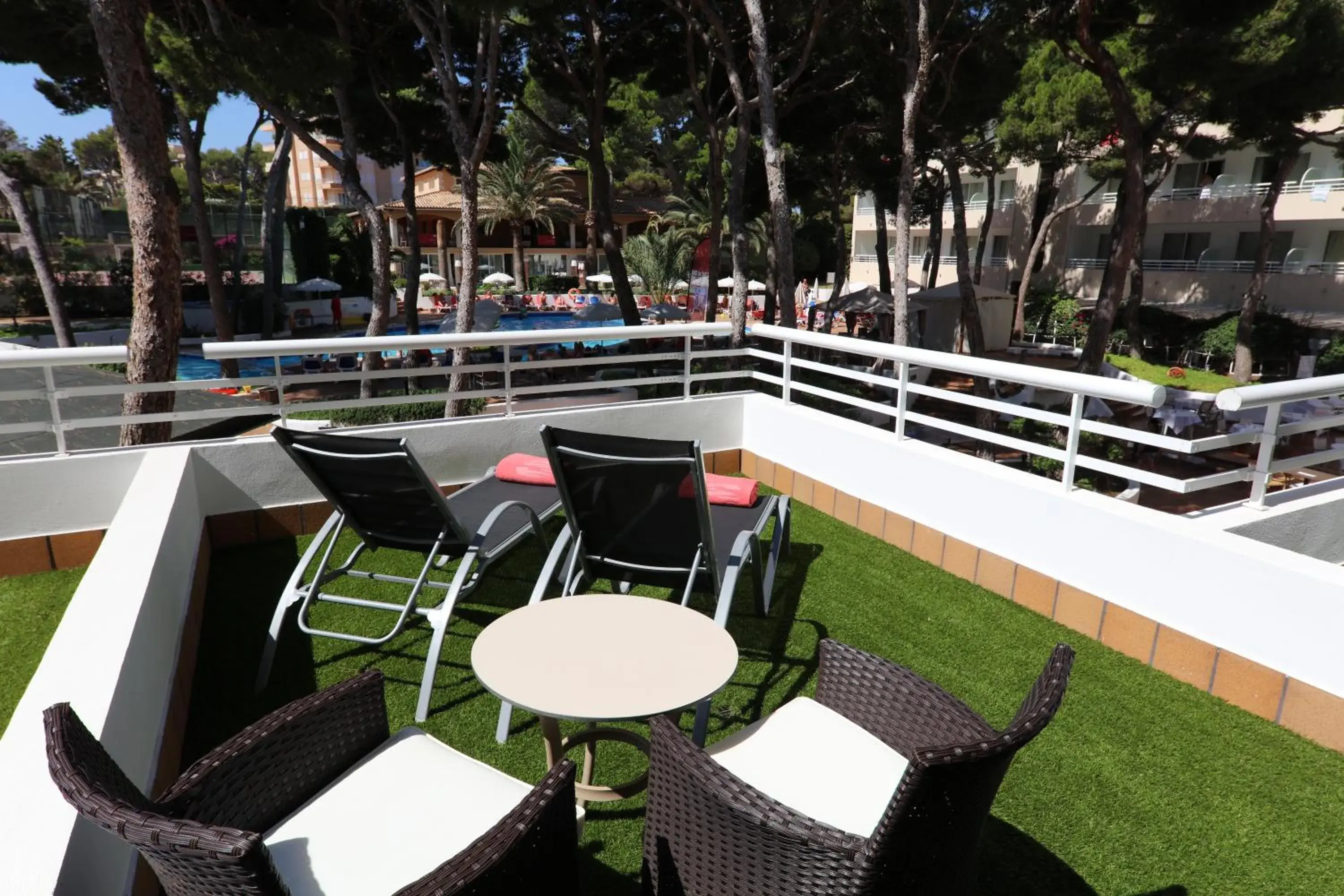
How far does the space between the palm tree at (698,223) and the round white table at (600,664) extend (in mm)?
35669

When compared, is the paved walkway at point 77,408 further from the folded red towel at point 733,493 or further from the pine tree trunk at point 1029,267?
the pine tree trunk at point 1029,267

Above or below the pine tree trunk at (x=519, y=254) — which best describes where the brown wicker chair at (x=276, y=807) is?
below

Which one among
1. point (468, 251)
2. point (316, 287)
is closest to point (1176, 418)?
point (468, 251)

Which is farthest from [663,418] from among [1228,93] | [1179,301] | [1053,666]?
[1179,301]

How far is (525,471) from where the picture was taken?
15.7 feet

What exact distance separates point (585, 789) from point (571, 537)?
1219 mm

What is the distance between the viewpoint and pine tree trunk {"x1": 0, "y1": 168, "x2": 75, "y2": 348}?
14.2 meters

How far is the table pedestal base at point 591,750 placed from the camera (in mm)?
2584

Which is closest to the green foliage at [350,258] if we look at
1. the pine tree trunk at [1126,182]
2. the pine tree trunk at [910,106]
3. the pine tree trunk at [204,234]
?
the pine tree trunk at [204,234]

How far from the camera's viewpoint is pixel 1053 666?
6.04 feet

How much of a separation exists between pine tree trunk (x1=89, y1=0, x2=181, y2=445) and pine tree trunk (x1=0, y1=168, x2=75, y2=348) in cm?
978

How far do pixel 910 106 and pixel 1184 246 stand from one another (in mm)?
22270

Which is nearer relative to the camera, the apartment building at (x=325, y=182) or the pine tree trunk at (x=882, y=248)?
the pine tree trunk at (x=882, y=248)

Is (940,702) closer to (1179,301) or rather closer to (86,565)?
(86,565)
